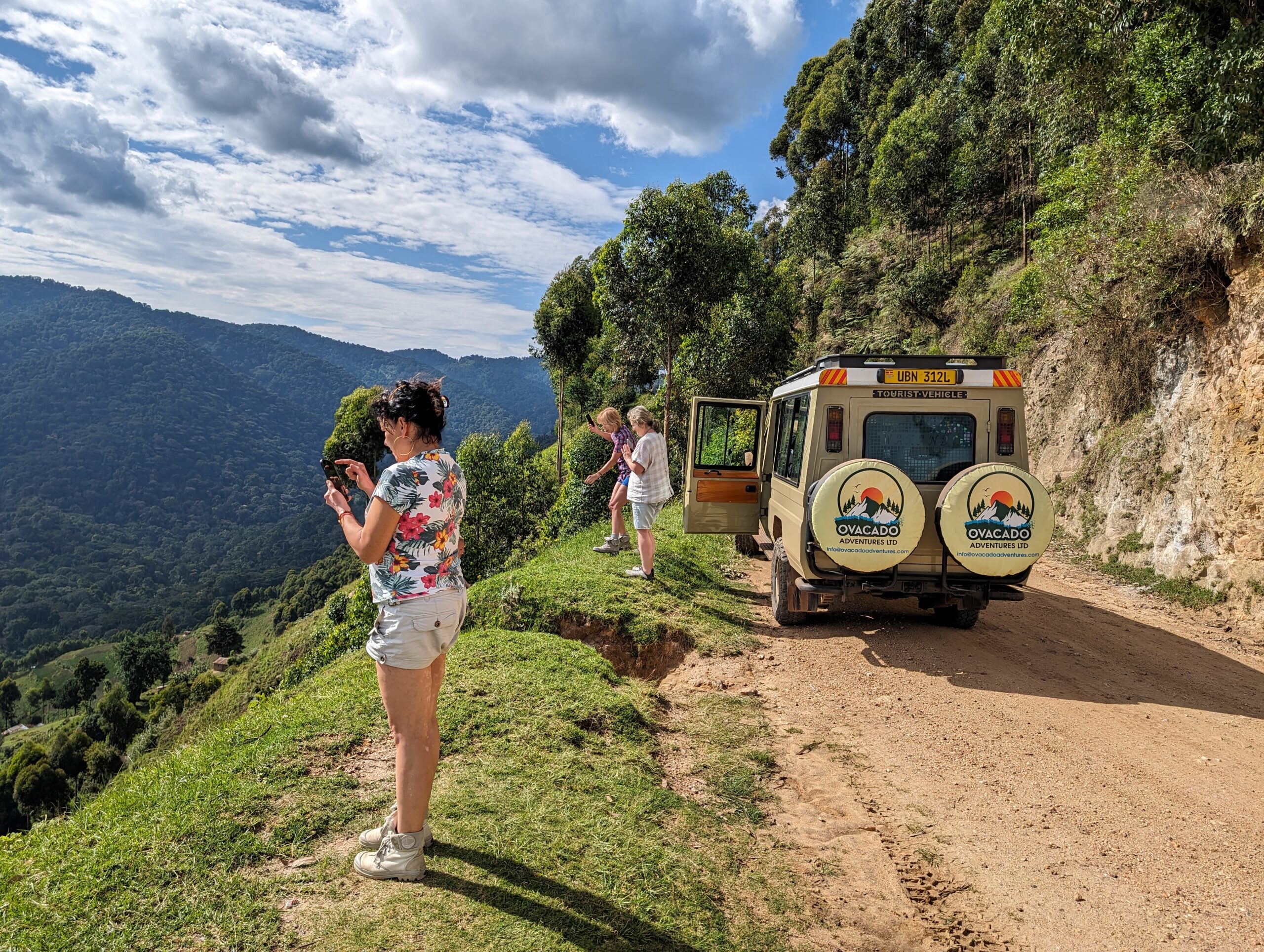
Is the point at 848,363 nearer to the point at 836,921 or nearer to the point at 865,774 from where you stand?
the point at 865,774

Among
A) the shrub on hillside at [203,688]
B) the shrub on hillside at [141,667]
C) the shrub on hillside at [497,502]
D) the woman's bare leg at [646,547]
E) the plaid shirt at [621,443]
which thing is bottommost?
the shrub on hillside at [141,667]

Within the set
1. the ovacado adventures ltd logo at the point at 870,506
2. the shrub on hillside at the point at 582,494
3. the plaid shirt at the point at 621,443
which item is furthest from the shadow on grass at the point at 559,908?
the shrub on hillside at the point at 582,494

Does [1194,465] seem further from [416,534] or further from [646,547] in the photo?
[416,534]

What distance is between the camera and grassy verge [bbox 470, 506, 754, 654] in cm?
730

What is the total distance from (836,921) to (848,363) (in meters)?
5.15

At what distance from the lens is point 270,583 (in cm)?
13350

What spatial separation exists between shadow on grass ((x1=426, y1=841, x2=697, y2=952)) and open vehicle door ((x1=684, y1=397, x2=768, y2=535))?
657 cm

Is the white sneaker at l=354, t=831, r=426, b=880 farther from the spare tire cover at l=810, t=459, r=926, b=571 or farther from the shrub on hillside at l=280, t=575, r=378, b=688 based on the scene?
the shrub on hillside at l=280, t=575, r=378, b=688

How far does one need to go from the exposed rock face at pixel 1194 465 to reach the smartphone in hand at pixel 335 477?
11.5m

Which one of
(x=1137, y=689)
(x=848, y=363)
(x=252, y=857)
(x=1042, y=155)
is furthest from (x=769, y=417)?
(x=1042, y=155)

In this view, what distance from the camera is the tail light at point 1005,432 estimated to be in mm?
6715

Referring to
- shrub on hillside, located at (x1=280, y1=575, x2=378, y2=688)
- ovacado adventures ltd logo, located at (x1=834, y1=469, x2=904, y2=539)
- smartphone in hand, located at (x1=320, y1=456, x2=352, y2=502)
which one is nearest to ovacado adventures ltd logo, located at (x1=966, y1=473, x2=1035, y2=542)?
ovacado adventures ltd logo, located at (x1=834, y1=469, x2=904, y2=539)

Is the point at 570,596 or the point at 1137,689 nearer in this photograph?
the point at 1137,689

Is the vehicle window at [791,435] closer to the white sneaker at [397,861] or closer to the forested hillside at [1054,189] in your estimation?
the white sneaker at [397,861]
